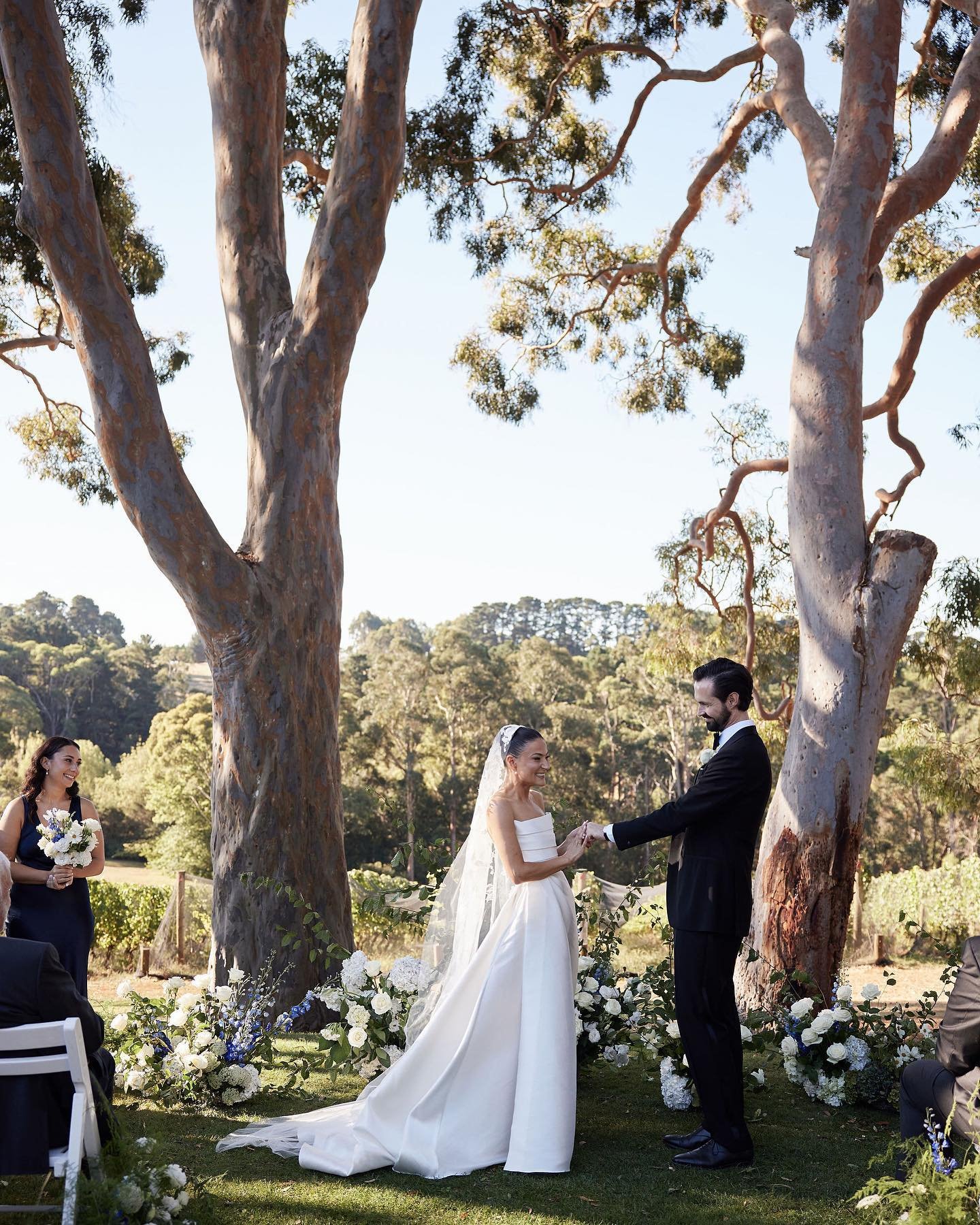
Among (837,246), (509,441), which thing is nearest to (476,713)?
(509,441)

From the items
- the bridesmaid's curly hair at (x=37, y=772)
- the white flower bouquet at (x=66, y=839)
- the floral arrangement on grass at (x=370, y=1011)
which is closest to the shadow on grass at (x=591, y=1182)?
the floral arrangement on grass at (x=370, y=1011)

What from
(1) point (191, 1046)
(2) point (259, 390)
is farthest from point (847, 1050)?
(2) point (259, 390)

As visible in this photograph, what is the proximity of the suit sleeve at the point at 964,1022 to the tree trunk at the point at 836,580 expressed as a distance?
330cm

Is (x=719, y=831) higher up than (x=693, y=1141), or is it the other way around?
(x=719, y=831)

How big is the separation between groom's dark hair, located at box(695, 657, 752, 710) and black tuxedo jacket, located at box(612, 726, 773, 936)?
6.1 inches

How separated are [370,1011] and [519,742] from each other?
1.45 meters

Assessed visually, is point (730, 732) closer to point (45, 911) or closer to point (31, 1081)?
point (31, 1081)

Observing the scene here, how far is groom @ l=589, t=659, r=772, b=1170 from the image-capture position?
14.3ft

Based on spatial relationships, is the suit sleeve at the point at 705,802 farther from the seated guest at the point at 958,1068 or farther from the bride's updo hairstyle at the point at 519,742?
the seated guest at the point at 958,1068

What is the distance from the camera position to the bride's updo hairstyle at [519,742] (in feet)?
15.4

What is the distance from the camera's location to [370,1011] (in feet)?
16.8

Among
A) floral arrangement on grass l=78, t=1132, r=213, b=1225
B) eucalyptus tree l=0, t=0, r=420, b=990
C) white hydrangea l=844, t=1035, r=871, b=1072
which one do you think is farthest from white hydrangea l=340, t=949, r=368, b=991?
white hydrangea l=844, t=1035, r=871, b=1072

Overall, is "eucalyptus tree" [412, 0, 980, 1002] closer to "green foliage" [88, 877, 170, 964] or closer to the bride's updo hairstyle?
the bride's updo hairstyle

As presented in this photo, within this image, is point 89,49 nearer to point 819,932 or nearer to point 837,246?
point 837,246
